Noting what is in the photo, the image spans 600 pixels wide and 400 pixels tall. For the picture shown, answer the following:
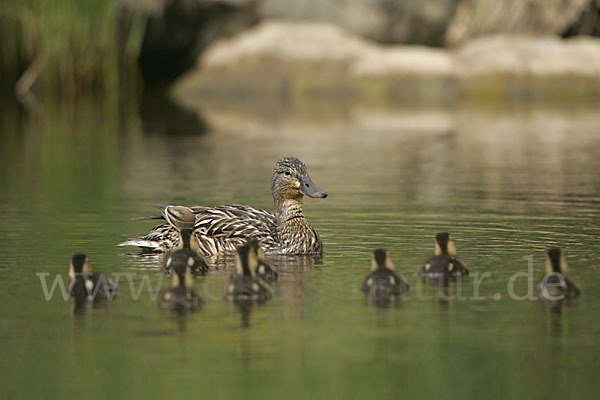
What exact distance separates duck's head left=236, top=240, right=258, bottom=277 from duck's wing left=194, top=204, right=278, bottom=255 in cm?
139

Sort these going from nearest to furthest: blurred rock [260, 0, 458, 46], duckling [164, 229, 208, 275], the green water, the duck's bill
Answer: the green water, duckling [164, 229, 208, 275], the duck's bill, blurred rock [260, 0, 458, 46]

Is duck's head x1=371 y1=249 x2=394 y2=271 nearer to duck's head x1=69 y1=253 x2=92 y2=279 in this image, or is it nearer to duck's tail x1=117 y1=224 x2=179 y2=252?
duck's head x1=69 y1=253 x2=92 y2=279

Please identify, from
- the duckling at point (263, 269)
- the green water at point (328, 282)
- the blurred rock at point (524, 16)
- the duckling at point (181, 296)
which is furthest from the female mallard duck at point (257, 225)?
the blurred rock at point (524, 16)

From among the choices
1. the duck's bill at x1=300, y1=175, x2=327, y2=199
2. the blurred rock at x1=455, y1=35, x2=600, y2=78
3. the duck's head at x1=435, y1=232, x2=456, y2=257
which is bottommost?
the duck's head at x1=435, y1=232, x2=456, y2=257

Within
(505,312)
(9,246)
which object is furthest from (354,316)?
(9,246)

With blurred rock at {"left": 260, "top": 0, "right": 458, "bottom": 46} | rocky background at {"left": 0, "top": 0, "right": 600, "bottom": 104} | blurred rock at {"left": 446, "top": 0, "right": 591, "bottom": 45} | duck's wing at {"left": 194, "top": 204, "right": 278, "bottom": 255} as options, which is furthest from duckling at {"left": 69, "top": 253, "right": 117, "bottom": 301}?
blurred rock at {"left": 260, "top": 0, "right": 458, "bottom": 46}

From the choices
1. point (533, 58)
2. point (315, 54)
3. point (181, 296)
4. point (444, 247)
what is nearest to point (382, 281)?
point (444, 247)

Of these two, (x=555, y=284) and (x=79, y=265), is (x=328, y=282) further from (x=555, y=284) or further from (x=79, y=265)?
(x=79, y=265)

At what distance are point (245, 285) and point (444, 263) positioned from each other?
134 cm

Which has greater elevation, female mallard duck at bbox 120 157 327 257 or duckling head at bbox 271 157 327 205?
duckling head at bbox 271 157 327 205

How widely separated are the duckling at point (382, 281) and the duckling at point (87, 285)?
1.45 meters

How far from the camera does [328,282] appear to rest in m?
7.00

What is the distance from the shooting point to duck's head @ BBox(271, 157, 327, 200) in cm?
834

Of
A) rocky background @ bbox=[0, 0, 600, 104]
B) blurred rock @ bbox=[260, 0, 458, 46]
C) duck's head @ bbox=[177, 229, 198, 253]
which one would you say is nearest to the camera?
duck's head @ bbox=[177, 229, 198, 253]
